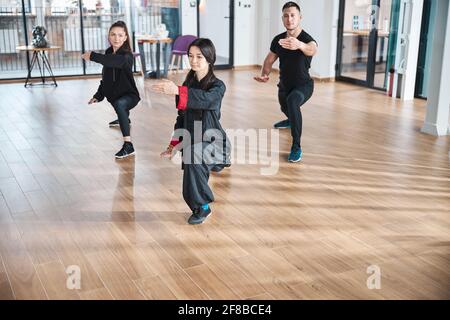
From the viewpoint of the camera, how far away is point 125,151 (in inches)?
216

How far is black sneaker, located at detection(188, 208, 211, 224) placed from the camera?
13.0 feet

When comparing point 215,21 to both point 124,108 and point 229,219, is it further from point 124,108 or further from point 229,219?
point 229,219

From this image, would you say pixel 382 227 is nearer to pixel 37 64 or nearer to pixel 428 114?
pixel 428 114

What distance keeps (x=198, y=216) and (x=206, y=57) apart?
1.11m

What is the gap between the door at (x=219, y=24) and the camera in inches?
447

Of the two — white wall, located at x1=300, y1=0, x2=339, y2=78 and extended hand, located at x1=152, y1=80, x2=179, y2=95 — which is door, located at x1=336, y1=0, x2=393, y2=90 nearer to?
white wall, located at x1=300, y1=0, x2=339, y2=78

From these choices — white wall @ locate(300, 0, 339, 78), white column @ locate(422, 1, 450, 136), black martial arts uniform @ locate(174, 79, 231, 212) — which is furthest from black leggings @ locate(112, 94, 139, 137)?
white wall @ locate(300, 0, 339, 78)

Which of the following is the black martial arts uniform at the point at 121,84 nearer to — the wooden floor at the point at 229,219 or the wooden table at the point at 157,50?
the wooden floor at the point at 229,219

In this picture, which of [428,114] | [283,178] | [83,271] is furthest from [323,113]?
[83,271]

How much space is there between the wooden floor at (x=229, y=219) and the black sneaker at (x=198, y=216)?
5 cm

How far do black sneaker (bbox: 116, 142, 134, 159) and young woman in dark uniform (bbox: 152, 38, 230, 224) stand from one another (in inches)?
61.3

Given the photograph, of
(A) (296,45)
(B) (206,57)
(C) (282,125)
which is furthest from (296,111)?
(B) (206,57)

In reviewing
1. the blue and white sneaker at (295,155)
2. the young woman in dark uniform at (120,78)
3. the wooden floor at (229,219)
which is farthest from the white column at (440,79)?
the young woman in dark uniform at (120,78)

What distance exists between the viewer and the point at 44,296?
2965 mm
